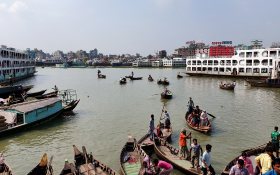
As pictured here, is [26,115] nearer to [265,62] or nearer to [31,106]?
[31,106]

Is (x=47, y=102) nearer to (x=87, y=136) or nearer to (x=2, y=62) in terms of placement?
(x=87, y=136)

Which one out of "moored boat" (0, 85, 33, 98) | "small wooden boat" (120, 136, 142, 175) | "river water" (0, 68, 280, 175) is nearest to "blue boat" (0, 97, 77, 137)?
"river water" (0, 68, 280, 175)

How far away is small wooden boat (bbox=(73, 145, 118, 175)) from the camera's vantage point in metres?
14.4

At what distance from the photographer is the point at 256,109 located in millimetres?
36750

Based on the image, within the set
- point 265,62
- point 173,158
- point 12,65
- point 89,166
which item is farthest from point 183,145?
point 265,62

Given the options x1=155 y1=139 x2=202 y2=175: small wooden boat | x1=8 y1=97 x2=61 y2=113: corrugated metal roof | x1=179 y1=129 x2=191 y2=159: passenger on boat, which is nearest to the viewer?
x1=155 y1=139 x2=202 y2=175: small wooden boat

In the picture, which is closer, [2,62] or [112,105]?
[112,105]

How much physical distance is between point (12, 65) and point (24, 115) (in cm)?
5353

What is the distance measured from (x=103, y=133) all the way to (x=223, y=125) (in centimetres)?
1133

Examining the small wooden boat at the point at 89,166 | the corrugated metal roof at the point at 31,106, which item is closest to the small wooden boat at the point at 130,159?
the small wooden boat at the point at 89,166

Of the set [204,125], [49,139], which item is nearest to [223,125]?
[204,125]

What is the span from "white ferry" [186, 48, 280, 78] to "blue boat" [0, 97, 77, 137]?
6152cm

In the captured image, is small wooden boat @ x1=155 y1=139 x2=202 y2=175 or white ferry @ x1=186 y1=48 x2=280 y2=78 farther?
white ferry @ x1=186 y1=48 x2=280 y2=78

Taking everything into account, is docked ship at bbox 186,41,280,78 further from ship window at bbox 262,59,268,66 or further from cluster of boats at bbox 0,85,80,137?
cluster of boats at bbox 0,85,80,137
